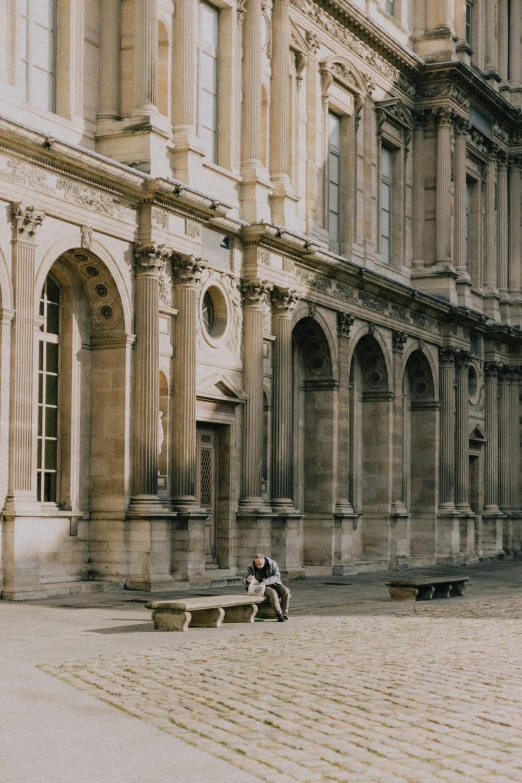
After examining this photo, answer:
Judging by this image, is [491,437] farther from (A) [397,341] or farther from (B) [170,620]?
(B) [170,620]

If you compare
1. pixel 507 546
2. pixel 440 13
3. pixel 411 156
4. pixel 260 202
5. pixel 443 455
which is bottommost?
pixel 507 546

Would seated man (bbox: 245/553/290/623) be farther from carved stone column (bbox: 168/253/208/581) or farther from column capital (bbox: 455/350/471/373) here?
column capital (bbox: 455/350/471/373)

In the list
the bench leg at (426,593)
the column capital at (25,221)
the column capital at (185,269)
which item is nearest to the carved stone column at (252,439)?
the column capital at (185,269)

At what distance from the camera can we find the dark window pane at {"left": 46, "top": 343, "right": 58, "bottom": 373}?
25.6 m

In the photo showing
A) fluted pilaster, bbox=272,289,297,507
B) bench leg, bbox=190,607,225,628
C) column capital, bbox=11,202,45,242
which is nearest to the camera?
bench leg, bbox=190,607,225,628

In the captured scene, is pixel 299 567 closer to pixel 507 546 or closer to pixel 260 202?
pixel 260 202

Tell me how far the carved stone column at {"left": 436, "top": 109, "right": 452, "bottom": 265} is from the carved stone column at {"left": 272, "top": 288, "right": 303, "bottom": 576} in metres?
10.9

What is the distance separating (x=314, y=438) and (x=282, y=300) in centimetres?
471

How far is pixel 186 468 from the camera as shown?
27.5 metres

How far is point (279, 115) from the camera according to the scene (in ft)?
106

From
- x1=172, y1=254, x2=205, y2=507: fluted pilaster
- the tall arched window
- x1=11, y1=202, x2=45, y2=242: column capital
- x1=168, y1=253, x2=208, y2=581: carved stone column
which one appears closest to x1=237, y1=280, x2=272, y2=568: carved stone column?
x1=168, y1=253, x2=208, y2=581: carved stone column

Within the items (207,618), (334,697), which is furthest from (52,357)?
(334,697)

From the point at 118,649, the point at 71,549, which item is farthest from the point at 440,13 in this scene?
the point at 118,649

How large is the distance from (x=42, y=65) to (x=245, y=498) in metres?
10.5
